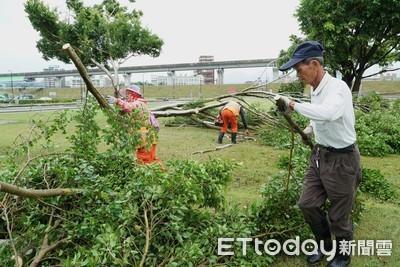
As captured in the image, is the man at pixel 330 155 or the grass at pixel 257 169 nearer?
the man at pixel 330 155

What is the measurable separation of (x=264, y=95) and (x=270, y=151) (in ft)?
4.35

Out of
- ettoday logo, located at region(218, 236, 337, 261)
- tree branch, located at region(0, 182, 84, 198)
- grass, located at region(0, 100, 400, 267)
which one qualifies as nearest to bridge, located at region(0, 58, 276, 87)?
grass, located at region(0, 100, 400, 267)

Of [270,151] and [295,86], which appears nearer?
[270,151]

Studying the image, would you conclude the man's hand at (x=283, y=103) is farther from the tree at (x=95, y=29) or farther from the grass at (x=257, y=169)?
the tree at (x=95, y=29)

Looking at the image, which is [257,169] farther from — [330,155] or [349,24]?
[349,24]

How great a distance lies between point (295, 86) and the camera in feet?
50.1

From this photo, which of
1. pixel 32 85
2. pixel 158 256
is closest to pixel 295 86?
pixel 158 256

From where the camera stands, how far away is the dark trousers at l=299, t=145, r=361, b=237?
249 cm

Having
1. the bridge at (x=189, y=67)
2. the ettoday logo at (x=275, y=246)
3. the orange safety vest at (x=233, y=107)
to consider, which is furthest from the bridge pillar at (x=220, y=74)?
the ettoday logo at (x=275, y=246)

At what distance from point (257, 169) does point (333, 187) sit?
3.41 m

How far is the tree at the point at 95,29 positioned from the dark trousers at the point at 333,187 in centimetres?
1440

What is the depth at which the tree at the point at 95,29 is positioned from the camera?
16.5m

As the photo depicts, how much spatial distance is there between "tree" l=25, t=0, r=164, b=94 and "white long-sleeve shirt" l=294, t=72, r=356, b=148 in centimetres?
1441

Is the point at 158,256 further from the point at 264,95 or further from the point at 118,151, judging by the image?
the point at 264,95
